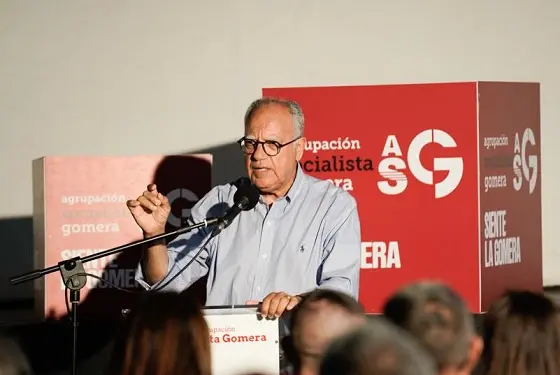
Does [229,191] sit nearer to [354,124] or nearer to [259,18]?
[354,124]

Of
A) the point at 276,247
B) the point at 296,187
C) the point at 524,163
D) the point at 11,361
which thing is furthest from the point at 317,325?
the point at 524,163

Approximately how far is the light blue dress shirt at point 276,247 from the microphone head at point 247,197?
0.37m

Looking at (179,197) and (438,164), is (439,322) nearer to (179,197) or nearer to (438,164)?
(438,164)

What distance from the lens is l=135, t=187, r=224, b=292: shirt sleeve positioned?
16.0 feet

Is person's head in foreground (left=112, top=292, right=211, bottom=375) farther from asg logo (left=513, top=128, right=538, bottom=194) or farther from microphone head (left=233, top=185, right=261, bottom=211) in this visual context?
asg logo (left=513, top=128, right=538, bottom=194)

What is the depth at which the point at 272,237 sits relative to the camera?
15.9ft

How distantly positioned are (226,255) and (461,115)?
4.49ft

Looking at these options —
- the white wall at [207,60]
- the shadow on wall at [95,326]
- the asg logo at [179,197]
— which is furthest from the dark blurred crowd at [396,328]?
the white wall at [207,60]

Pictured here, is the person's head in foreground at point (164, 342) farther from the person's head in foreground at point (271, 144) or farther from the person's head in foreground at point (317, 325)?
the person's head in foreground at point (271, 144)

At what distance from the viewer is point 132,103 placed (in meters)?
8.53

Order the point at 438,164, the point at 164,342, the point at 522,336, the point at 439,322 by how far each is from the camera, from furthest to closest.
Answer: the point at 438,164, the point at 522,336, the point at 164,342, the point at 439,322

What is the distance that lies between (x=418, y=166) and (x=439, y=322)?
3054mm

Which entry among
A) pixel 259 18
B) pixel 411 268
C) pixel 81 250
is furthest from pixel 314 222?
pixel 259 18

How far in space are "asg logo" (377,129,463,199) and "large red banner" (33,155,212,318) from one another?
867 mm
